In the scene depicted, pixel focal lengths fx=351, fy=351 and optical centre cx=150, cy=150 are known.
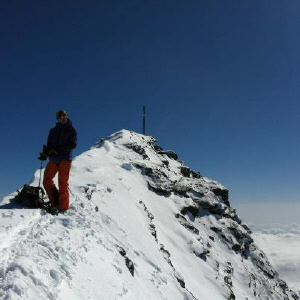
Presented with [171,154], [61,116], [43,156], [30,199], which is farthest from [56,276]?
[171,154]

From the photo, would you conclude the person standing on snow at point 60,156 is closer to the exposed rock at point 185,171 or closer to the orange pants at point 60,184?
the orange pants at point 60,184

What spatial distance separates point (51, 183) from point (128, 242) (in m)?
4.36

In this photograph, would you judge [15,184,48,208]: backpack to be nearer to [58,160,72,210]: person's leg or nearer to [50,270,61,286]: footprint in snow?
[58,160,72,210]: person's leg

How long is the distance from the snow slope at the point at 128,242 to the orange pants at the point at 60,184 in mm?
582

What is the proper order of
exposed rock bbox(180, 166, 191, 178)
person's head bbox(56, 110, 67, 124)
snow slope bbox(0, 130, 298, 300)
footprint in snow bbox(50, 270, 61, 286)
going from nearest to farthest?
1. footprint in snow bbox(50, 270, 61, 286)
2. snow slope bbox(0, 130, 298, 300)
3. person's head bbox(56, 110, 67, 124)
4. exposed rock bbox(180, 166, 191, 178)

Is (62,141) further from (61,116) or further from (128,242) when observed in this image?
(128,242)

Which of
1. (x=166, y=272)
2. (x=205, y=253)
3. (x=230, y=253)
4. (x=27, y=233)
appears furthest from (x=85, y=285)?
(x=230, y=253)

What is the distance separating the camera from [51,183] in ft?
40.6

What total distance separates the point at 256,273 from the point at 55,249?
109 feet

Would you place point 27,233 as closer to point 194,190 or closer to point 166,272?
point 166,272

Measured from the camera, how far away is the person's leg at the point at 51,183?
40.4 ft

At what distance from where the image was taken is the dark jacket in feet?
40.6

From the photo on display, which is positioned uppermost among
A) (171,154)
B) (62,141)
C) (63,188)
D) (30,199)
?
(171,154)

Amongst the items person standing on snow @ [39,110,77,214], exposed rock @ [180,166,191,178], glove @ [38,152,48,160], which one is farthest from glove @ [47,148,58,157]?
exposed rock @ [180,166,191,178]
